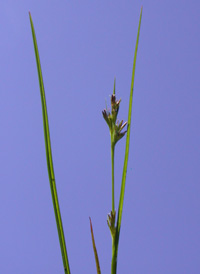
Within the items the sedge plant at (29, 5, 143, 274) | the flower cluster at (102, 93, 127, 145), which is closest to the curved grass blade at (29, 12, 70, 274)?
the sedge plant at (29, 5, 143, 274)

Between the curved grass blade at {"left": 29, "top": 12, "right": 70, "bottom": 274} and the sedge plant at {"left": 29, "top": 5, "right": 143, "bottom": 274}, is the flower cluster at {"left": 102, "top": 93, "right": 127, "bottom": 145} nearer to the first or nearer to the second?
the sedge plant at {"left": 29, "top": 5, "right": 143, "bottom": 274}

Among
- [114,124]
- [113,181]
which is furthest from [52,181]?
[114,124]

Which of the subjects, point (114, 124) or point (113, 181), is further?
point (114, 124)

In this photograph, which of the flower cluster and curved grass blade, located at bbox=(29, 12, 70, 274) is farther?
the flower cluster

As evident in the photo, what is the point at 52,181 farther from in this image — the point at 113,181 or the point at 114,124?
the point at 114,124

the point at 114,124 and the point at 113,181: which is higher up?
the point at 114,124

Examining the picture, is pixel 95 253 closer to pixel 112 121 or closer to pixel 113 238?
pixel 113 238

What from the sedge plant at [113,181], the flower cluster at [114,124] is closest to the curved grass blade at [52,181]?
the sedge plant at [113,181]

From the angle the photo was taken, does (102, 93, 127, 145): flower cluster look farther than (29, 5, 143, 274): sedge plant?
Yes

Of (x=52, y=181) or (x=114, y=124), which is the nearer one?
(x=52, y=181)

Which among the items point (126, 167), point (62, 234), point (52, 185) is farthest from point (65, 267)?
point (126, 167)

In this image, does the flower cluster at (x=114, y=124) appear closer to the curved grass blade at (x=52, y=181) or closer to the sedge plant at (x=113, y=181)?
the sedge plant at (x=113, y=181)

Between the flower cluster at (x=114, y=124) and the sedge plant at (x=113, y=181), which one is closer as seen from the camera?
the sedge plant at (x=113, y=181)

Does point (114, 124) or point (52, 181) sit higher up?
point (114, 124)
